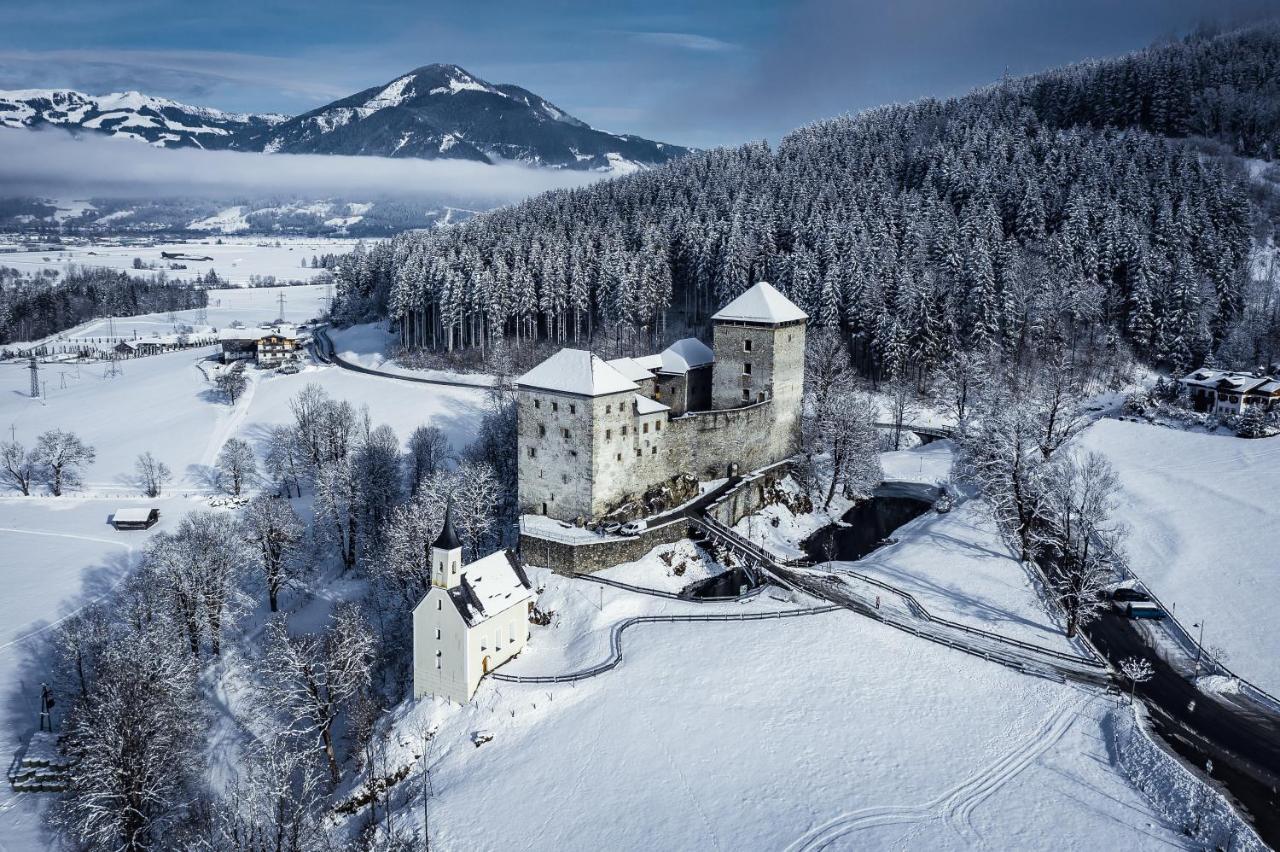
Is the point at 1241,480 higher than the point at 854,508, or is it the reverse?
the point at 1241,480

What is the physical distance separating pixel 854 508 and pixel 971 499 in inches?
281

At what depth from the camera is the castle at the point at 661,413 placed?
44594 mm

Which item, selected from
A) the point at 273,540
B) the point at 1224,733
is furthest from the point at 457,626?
the point at 1224,733

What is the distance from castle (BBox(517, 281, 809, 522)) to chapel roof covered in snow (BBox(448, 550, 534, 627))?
7.67 meters

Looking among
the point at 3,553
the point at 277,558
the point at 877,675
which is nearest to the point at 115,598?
the point at 277,558

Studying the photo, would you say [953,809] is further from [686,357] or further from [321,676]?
[686,357]

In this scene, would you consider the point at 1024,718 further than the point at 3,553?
No

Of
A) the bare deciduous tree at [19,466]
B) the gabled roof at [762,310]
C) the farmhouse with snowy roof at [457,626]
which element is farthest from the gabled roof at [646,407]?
the bare deciduous tree at [19,466]

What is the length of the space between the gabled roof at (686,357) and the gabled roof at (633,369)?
200 centimetres

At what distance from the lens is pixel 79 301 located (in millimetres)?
150125

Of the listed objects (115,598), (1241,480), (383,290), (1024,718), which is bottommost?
(115,598)

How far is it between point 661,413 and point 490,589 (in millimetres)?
15868

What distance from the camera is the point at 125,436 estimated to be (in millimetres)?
75062

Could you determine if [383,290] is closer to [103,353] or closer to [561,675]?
[103,353]
